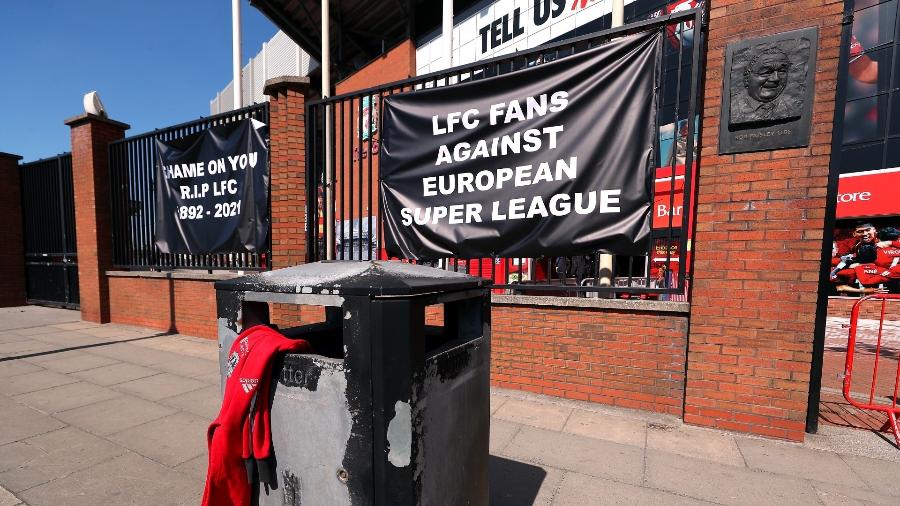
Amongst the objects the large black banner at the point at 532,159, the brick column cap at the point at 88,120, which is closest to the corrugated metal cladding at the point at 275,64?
the brick column cap at the point at 88,120

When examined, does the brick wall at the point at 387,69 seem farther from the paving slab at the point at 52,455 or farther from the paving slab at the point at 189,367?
the paving slab at the point at 52,455

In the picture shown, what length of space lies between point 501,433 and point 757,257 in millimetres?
2617

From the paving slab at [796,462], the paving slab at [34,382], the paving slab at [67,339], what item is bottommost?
the paving slab at [67,339]

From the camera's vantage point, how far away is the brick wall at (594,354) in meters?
3.55

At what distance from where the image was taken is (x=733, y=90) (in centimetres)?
326

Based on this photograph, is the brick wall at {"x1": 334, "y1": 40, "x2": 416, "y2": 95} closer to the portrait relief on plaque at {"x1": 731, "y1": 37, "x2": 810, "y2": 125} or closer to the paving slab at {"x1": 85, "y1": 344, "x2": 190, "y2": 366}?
the paving slab at {"x1": 85, "y1": 344, "x2": 190, "y2": 366}

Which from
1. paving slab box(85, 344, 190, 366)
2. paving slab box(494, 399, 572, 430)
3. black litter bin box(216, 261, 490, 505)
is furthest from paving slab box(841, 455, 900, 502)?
paving slab box(85, 344, 190, 366)

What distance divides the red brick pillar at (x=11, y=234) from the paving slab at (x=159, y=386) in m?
9.98

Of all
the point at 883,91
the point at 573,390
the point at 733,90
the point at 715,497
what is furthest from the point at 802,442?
the point at 883,91

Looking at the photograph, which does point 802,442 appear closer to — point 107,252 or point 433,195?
point 433,195

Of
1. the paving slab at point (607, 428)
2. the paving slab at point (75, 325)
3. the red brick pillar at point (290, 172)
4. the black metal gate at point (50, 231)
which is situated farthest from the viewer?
the black metal gate at point (50, 231)

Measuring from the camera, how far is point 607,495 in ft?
8.19

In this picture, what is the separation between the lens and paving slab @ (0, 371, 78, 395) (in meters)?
4.35

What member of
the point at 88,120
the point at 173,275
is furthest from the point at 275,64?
the point at 173,275
